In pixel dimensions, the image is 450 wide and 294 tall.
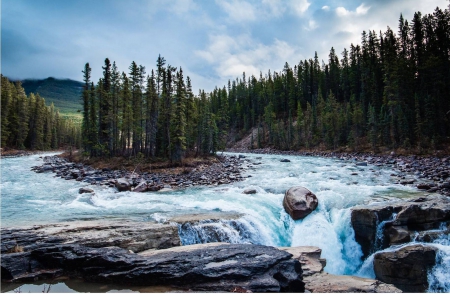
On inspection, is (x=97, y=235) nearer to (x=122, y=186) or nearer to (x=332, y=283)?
Result: (x=332, y=283)

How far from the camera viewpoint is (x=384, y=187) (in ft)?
65.9

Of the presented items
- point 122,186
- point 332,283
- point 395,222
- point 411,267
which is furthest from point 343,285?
point 122,186

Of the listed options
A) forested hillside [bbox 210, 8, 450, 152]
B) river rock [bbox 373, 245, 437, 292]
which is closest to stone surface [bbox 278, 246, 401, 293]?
river rock [bbox 373, 245, 437, 292]

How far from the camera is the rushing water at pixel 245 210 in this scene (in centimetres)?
1220

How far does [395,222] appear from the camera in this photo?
1240 centimetres

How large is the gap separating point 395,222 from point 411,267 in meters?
2.78

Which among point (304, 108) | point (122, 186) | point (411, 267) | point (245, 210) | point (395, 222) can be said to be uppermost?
point (304, 108)

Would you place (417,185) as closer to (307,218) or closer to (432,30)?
(307,218)

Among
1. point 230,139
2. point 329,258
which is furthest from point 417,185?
point 230,139

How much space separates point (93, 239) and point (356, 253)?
41.8 ft

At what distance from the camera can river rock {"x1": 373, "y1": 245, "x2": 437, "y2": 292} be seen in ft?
32.8

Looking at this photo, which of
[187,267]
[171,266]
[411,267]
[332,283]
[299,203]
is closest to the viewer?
[187,267]

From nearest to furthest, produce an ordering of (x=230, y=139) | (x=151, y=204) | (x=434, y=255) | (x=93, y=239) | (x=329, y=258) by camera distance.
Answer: (x=93, y=239) < (x=434, y=255) < (x=329, y=258) < (x=151, y=204) < (x=230, y=139)

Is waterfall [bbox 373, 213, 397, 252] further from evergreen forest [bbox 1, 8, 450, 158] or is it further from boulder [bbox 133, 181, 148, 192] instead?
evergreen forest [bbox 1, 8, 450, 158]
